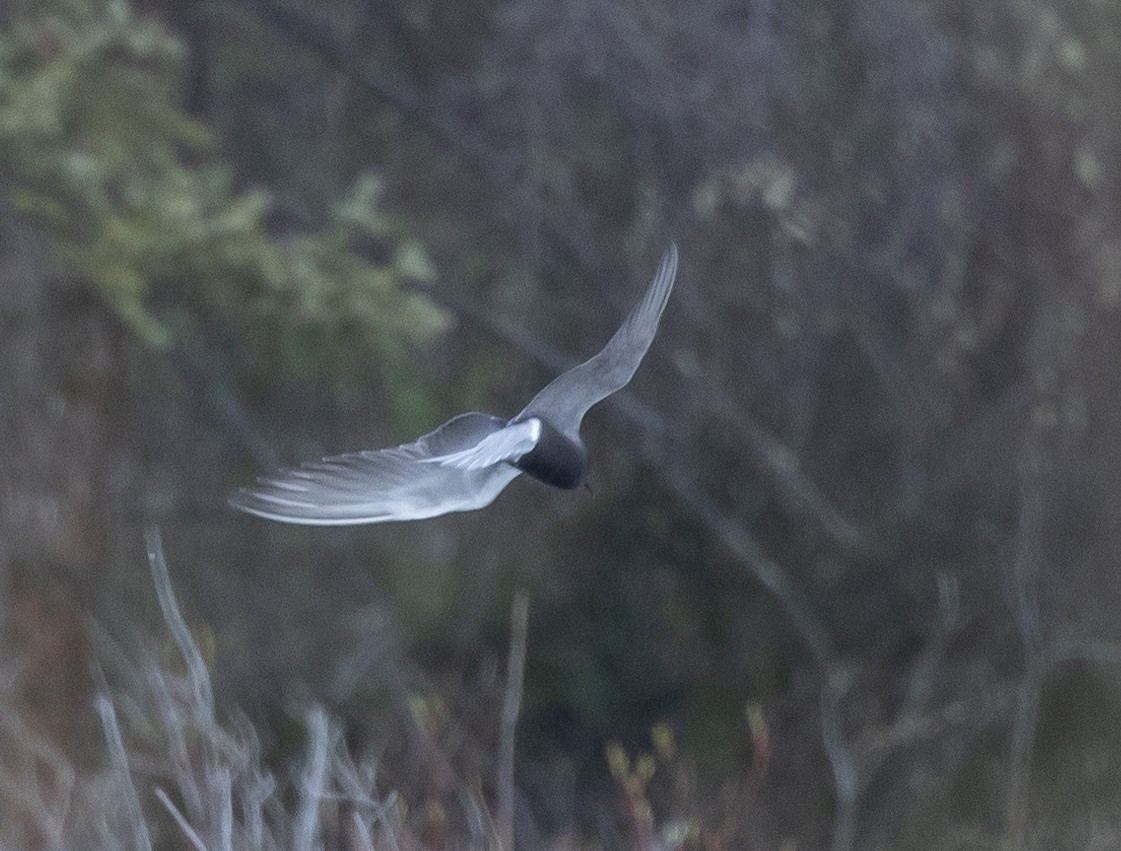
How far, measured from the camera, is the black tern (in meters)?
2.14

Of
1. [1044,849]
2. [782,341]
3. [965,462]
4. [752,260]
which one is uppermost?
[752,260]

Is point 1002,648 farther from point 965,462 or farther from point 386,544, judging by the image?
point 386,544

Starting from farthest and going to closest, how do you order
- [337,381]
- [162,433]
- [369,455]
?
[162,433], [337,381], [369,455]

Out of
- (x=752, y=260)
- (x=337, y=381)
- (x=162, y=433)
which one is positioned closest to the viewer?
(x=337, y=381)

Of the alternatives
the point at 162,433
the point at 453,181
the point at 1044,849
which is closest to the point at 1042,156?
the point at 453,181

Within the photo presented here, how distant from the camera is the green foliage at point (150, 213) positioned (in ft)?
16.7

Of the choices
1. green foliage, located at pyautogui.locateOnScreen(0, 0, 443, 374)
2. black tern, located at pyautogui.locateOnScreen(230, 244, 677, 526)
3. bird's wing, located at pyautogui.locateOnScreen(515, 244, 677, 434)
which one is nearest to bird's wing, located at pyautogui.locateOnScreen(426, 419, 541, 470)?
black tern, located at pyautogui.locateOnScreen(230, 244, 677, 526)

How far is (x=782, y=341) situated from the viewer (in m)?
7.74

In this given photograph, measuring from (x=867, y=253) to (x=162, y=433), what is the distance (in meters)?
4.03

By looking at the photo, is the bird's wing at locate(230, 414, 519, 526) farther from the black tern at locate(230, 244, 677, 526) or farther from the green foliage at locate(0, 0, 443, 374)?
the green foliage at locate(0, 0, 443, 374)

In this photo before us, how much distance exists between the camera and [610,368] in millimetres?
2742

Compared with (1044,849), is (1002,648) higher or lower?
higher

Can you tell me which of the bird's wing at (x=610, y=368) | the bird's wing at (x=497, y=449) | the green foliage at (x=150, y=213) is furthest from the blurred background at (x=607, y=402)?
the bird's wing at (x=497, y=449)

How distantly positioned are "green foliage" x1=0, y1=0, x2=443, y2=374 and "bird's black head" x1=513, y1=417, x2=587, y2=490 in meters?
2.84
